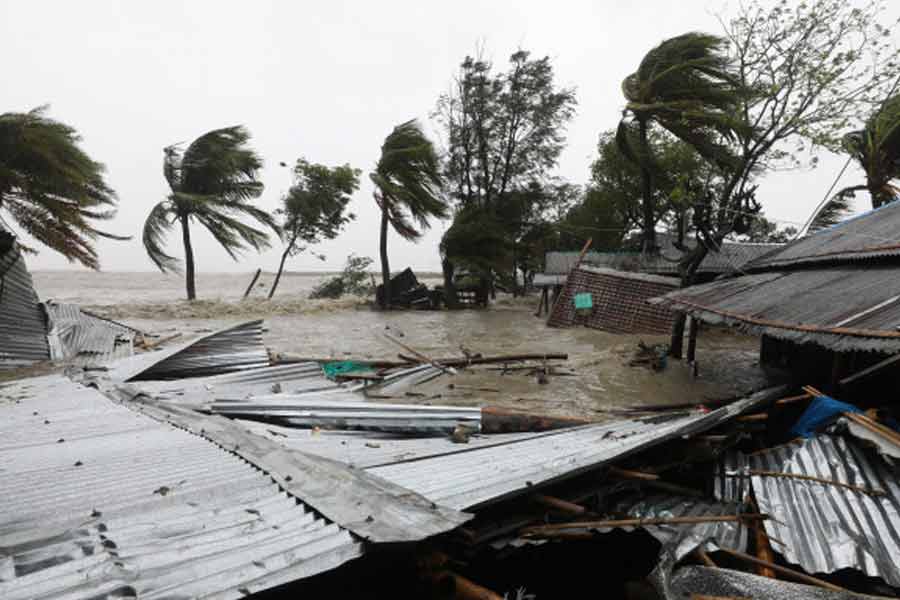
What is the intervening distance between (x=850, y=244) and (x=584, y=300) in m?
7.04

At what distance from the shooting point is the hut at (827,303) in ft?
12.5

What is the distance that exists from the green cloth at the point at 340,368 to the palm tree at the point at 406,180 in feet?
36.4

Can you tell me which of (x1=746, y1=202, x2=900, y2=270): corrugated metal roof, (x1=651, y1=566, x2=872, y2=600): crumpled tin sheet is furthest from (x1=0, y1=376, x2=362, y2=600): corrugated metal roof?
(x1=746, y1=202, x2=900, y2=270): corrugated metal roof

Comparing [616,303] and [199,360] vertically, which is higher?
[616,303]

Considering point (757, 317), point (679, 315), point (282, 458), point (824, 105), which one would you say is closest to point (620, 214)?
point (824, 105)

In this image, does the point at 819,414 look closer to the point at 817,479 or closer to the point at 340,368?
the point at 817,479

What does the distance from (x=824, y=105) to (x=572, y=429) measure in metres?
10.4

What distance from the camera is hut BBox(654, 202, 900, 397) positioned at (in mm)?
3814

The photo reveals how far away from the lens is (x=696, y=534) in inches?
99.4

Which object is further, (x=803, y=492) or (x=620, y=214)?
(x=620, y=214)

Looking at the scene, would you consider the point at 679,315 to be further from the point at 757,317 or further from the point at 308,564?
the point at 308,564

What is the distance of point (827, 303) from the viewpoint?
461 centimetres

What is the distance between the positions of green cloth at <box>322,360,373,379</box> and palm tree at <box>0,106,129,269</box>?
4.78 meters

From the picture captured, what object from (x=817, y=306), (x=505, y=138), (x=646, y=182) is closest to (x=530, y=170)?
(x=505, y=138)
